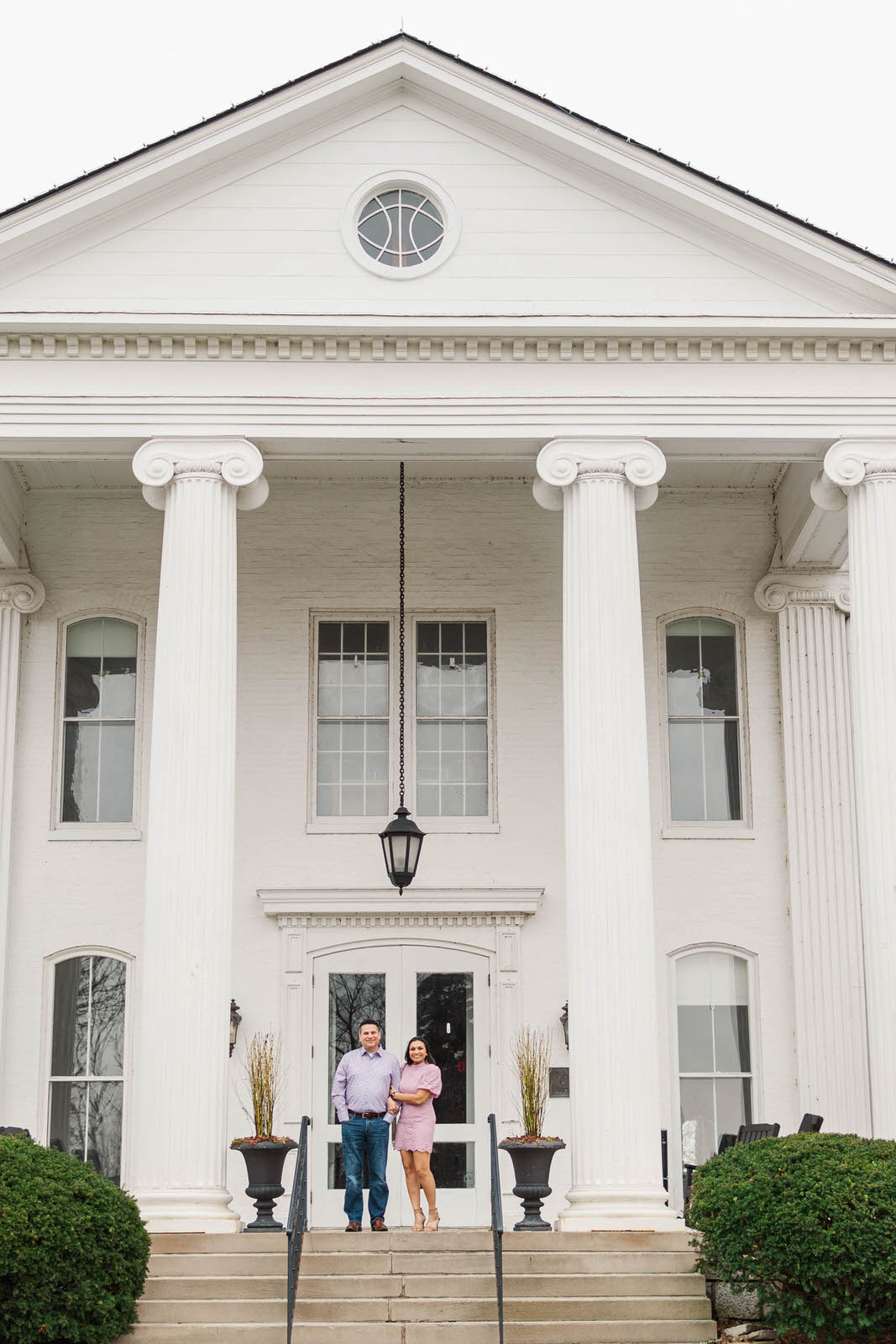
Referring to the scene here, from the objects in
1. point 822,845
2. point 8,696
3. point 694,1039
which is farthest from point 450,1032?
point 8,696

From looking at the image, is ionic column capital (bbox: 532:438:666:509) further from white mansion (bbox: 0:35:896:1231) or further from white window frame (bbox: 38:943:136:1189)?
white window frame (bbox: 38:943:136:1189)

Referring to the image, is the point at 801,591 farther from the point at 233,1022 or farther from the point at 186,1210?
the point at 186,1210

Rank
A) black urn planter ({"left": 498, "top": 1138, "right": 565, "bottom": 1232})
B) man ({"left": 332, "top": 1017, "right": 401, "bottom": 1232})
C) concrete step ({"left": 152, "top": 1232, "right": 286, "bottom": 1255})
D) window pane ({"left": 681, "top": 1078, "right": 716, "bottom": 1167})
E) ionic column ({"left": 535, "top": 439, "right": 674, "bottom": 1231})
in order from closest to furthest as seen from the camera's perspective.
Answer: concrete step ({"left": 152, "top": 1232, "right": 286, "bottom": 1255}) → ionic column ({"left": 535, "top": 439, "right": 674, "bottom": 1231}) → man ({"left": 332, "top": 1017, "right": 401, "bottom": 1232}) → black urn planter ({"left": 498, "top": 1138, "right": 565, "bottom": 1232}) → window pane ({"left": 681, "top": 1078, "right": 716, "bottom": 1167})

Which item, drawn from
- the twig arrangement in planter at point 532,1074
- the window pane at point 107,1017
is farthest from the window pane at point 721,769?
the window pane at point 107,1017

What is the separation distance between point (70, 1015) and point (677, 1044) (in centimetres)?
661

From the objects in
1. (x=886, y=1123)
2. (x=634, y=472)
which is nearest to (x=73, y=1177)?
(x=886, y=1123)

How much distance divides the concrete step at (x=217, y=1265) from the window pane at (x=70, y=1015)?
534 centimetres

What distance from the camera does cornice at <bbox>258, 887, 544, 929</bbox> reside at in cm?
1859

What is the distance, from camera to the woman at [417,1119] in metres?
14.8

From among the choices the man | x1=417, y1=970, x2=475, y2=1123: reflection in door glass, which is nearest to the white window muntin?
the man

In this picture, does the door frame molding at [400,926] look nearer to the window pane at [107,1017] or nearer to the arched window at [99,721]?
the window pane at [107,1017]

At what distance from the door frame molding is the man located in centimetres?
353

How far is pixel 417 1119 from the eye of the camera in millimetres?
14898

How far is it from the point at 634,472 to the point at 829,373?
7.33 ft
